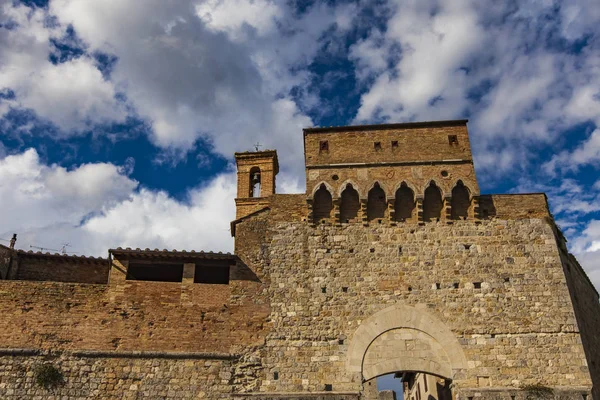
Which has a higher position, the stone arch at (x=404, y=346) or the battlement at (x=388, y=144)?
the battlement at (x=388, y=144)

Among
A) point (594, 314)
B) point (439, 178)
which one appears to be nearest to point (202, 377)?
point (439, 178)

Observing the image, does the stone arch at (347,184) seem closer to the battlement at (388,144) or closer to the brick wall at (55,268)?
the battlement at (388,144)

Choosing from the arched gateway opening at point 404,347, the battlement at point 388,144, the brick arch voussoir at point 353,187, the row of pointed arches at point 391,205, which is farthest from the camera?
the battlement at point 388,144

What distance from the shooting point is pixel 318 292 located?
536 inches

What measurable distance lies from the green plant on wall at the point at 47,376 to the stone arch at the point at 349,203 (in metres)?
8.70

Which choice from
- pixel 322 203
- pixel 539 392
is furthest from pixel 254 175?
pixel 539 392

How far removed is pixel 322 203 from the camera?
48.6 ft

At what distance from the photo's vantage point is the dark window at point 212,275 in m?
14.7

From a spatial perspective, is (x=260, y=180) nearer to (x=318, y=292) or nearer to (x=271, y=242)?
(x=271, y=242)

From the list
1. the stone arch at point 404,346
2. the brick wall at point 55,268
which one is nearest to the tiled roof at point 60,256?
the brick wall at point 55,268

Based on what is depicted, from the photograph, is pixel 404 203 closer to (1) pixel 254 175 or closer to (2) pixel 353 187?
(2) pixel 353 187

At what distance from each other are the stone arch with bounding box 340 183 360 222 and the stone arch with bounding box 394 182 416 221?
1.17 m

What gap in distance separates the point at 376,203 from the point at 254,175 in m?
7.95

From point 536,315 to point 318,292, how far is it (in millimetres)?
5872
